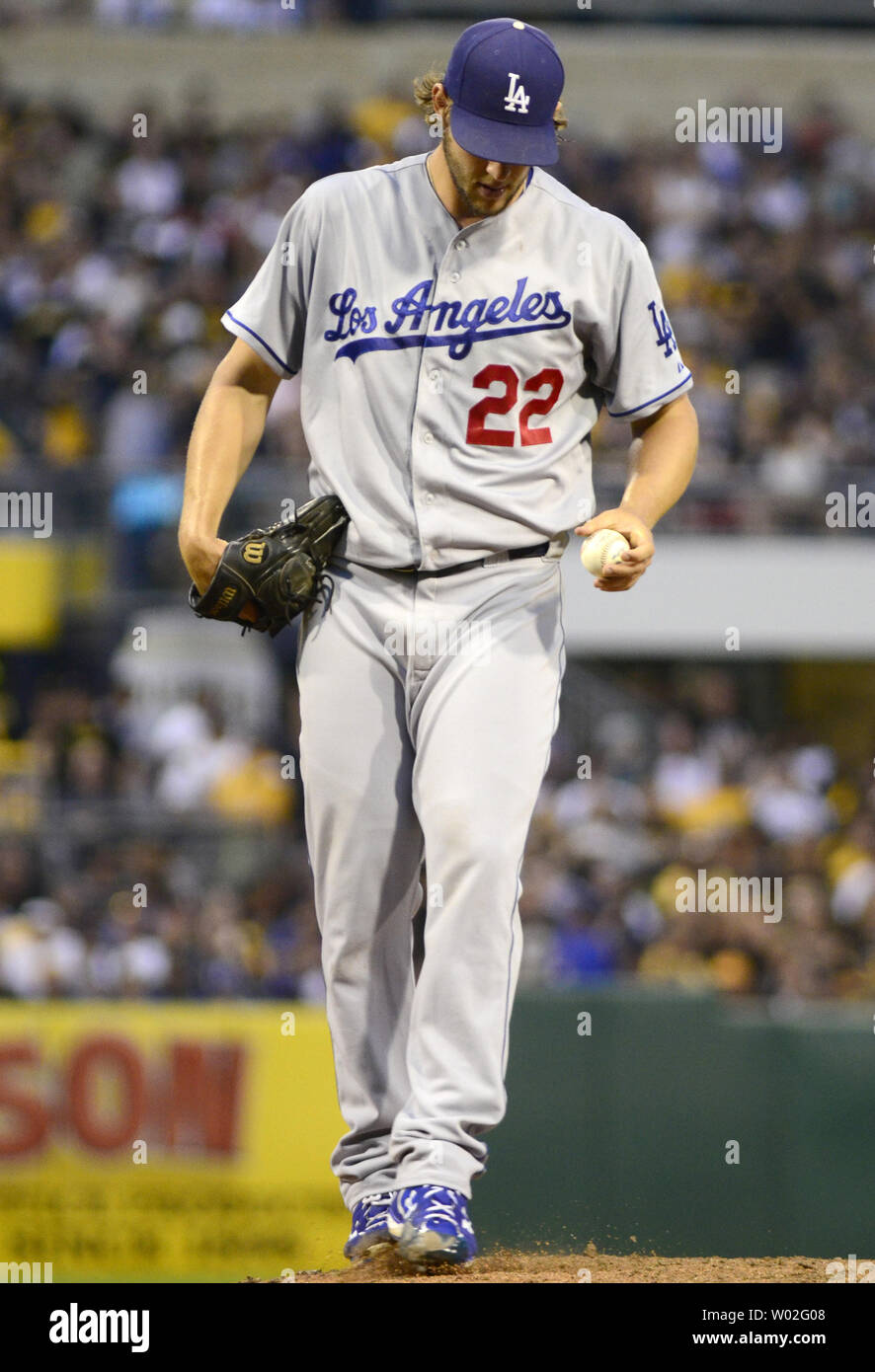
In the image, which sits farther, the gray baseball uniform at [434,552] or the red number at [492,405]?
the red number at [492,405]

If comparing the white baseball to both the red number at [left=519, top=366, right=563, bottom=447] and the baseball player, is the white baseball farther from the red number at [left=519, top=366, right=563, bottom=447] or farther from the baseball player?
the red number at [left=519, top=366, right=563, bottom=447]

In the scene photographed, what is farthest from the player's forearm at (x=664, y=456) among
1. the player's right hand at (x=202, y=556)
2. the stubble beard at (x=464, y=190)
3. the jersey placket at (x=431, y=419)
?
the player's right hand at (x=202, y=556)

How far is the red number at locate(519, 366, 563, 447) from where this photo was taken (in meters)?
3.44

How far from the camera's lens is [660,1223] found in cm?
697

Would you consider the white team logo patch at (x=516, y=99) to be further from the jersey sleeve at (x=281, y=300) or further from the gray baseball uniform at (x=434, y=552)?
the jersey sleeve at (x=281, y=300)

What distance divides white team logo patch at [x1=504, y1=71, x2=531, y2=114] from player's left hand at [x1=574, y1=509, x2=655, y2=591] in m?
0.72

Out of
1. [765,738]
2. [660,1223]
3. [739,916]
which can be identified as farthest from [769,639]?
[660,1223]

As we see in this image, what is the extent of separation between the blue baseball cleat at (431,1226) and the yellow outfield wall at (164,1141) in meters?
4.53

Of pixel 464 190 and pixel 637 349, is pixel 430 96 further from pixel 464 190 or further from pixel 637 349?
pixel 637 349

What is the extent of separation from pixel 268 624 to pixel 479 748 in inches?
21.3

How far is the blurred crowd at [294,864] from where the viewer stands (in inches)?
355

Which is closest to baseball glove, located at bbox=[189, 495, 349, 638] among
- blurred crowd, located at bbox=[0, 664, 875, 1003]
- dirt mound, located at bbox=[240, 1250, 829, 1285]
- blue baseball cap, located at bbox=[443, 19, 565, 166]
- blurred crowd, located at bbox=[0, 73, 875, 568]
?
blue baseball cap, located at bbox=[443, 19, 565, 166]

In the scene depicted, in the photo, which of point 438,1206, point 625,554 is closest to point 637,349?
point 625,554

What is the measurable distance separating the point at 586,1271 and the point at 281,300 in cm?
199
